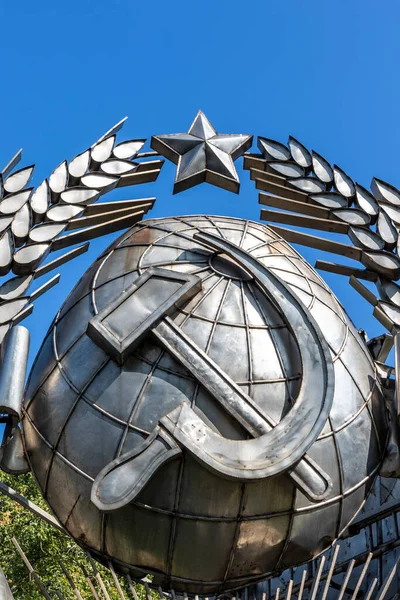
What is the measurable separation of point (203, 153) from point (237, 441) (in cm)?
476

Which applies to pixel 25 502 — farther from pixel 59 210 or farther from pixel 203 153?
pixel 203 153

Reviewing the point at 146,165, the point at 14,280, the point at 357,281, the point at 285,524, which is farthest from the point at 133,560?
the point at 146,165

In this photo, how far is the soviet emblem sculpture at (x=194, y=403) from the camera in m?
8.61

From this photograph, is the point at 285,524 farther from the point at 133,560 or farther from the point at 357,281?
the point at 357,281

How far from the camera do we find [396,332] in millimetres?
10391

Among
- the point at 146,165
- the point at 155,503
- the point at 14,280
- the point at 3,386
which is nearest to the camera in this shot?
the point at 155,503

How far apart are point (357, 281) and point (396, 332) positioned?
1.00 meters

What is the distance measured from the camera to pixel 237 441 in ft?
28.1

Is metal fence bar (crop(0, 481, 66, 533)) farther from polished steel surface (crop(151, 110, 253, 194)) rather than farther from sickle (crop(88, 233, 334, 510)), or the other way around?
polished steel surface (crop(151, 110, 253, 194))

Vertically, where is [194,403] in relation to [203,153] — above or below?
below

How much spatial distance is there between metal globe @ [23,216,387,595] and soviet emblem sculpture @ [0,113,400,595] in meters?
0.02

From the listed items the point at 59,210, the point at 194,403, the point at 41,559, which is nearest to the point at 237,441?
the point at 194,403

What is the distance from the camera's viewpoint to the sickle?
8.38 metres

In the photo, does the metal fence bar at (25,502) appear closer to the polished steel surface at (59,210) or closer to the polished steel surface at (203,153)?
the polished steel surface at (59,210)
